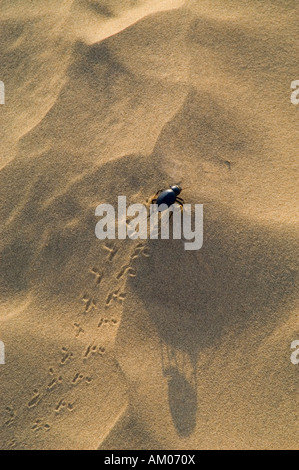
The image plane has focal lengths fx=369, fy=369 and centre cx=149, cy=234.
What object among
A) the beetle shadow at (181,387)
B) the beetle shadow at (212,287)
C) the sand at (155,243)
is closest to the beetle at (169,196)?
the sand at (155,243)

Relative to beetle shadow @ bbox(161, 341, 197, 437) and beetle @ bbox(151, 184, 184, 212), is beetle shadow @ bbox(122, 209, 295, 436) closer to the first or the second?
beetle shadow @ bbox(161, 341, 197, 437)

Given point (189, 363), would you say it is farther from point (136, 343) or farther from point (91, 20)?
point (91, 20)

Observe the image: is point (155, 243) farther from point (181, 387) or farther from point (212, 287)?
point (181, 387)

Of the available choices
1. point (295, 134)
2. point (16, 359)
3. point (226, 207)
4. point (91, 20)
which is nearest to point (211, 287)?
point (226, 207)

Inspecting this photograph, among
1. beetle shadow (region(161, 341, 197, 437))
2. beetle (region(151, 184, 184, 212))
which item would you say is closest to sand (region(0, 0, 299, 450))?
beetle shadow (region(161, 341, 197, 437))

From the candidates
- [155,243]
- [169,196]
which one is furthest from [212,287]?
[169,196]

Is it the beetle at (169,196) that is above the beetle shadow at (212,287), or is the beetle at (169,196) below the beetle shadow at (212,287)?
above

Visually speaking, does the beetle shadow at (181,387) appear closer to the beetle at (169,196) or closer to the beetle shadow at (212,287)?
the beetle shadow at (212,287)

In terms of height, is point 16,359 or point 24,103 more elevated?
point 24,103
